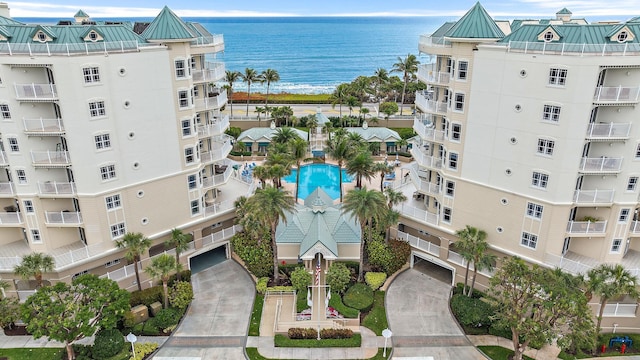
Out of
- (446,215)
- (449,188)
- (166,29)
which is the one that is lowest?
(446,215)

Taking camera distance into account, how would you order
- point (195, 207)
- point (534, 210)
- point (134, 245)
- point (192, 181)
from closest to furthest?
point (134, 245) < point (534, 210) < point (192, 181) < point (195, 207)

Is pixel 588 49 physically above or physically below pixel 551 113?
above

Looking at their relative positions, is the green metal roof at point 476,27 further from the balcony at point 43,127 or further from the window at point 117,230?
the window at point 117,230

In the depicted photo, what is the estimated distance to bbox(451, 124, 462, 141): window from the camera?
3717cm

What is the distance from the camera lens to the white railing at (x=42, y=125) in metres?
32.7

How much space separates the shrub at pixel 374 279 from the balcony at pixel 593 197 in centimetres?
1638

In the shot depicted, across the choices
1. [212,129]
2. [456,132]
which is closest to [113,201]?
[212,129]

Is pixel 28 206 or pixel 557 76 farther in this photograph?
pixel 28 206

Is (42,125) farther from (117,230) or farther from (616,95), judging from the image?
(616,95)

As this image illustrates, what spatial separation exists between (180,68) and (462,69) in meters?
22.6

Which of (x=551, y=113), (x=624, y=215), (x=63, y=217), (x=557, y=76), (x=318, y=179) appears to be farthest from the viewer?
(x=318, y=179)

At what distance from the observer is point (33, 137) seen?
33.5 m

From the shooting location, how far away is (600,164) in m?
32.6

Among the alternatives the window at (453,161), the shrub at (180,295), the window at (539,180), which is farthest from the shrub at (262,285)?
the window at (539,180)
